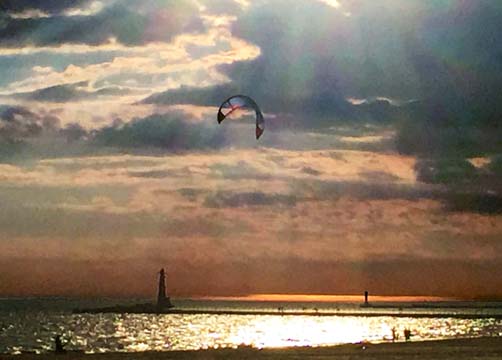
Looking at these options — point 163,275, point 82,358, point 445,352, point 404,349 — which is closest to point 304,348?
point 404,349

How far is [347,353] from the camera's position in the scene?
23516 mm

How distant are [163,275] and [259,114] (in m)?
162

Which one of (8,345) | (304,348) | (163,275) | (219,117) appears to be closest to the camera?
(304,348)

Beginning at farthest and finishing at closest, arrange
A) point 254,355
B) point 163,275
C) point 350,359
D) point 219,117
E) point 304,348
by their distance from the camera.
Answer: point 163,275
point 219,117
point 304,348
point 254,355
point 350,359

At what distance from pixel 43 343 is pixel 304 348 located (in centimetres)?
9599

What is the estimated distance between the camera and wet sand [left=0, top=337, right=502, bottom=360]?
21766 millimetres

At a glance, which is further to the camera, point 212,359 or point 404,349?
point 404,349

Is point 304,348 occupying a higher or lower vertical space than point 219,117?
lower

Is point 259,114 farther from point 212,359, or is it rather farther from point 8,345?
point 8,345

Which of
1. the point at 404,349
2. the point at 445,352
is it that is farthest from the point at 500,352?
the point at 404,349

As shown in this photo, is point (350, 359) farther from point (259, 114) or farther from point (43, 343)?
point (43, 343)

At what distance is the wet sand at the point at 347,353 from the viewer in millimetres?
21766

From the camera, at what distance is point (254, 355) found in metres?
23.0

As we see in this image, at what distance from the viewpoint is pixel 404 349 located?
79.5 ft
